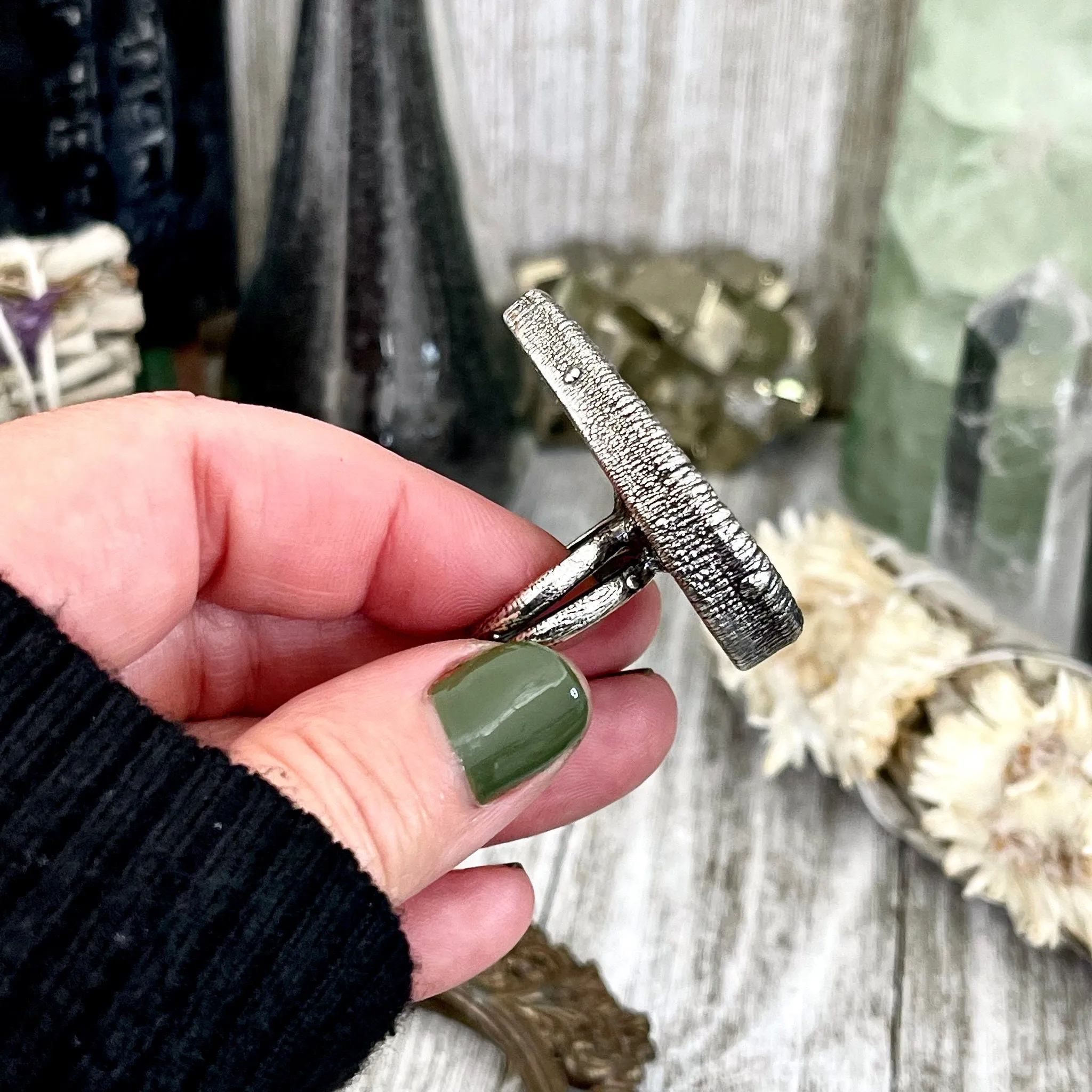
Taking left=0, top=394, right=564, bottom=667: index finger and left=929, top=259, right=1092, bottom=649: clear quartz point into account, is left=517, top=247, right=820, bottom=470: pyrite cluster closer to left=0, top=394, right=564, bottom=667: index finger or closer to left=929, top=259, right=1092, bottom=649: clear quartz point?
left=929, top=259, right=1092, bottom=649: clear quartz point

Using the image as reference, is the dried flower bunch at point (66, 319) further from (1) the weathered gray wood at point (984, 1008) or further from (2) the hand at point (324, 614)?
(1) the weathered gray wood at point (984, 1008)

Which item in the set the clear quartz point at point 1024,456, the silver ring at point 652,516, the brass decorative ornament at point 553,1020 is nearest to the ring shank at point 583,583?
the silver ring at point 652,516

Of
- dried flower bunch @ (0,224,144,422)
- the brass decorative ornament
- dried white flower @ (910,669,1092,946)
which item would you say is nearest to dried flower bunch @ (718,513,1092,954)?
dried white flower @ (910,669,1092,946)

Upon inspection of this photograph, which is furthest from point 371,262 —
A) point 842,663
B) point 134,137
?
point 842,663

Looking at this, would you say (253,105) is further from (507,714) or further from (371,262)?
(507,714)

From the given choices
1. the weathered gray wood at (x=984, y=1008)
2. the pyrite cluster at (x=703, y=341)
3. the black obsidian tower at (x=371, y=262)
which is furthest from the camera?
the pyrite cluster at (x=703, y=341)

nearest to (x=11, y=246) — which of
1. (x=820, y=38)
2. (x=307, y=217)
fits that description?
(x=307, y=217)
